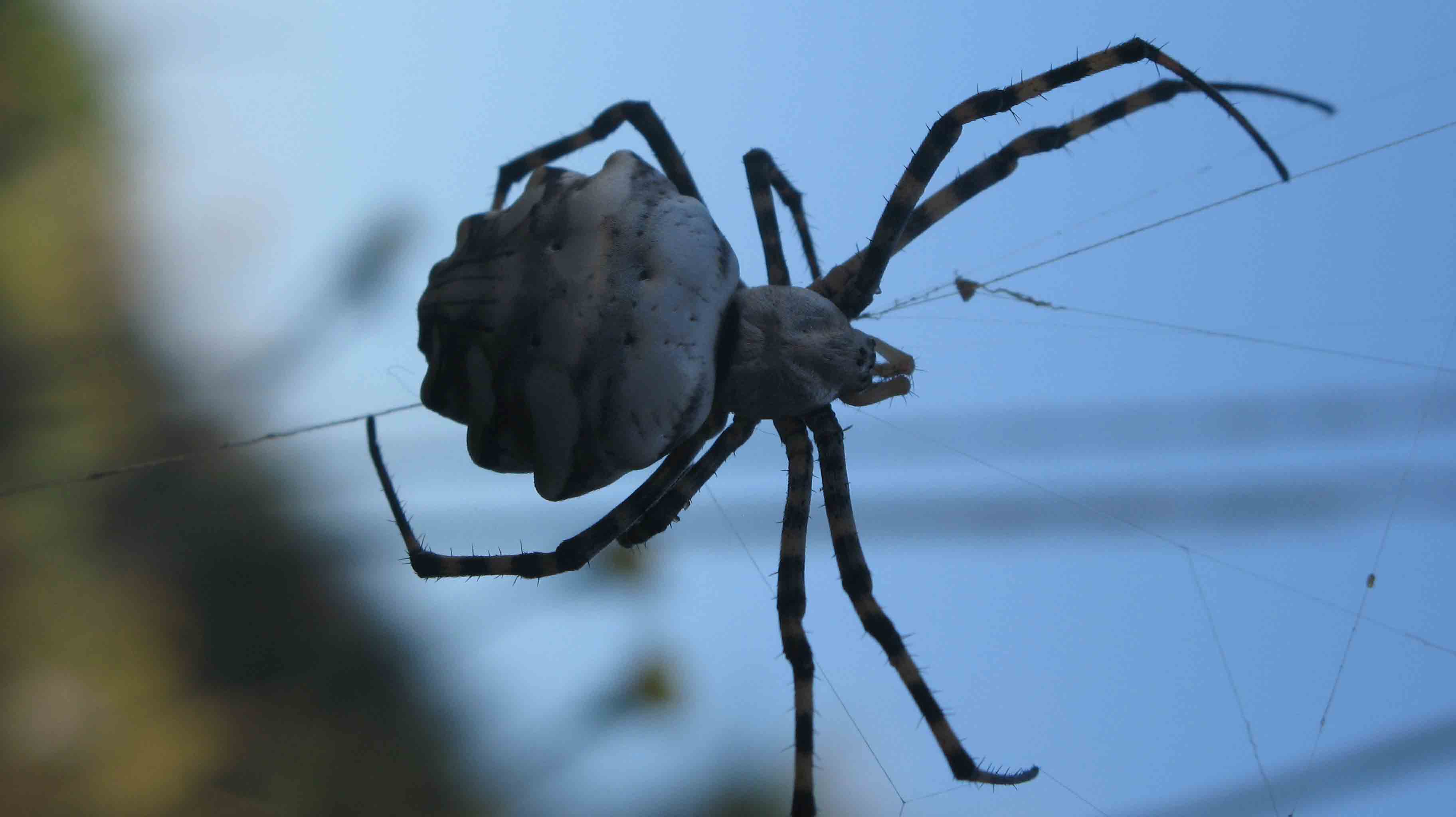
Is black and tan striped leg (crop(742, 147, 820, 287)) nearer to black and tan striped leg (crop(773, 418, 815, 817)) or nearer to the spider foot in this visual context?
black and tan striped leg (crop(773, 418, 815, 817))

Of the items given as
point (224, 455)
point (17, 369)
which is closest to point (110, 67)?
point (17, 369)

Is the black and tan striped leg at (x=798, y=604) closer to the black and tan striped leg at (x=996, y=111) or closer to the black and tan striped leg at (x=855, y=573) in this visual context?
the black and tan striped leg at (x=855, y=573)

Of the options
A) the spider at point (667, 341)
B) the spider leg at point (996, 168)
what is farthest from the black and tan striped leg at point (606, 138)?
the spider leg at point (996, 168)

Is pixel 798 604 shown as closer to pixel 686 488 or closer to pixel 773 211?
pixel 686 488

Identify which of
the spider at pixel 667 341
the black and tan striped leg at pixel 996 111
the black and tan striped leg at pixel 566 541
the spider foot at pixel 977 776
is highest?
the black and tan striped leg at pixel 996 111

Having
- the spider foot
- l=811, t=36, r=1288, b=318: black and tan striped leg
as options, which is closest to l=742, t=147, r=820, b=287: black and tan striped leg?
l=811, t=36, r=1288, b=318: black and tan striped leg

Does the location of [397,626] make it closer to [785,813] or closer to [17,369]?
[17,369]
